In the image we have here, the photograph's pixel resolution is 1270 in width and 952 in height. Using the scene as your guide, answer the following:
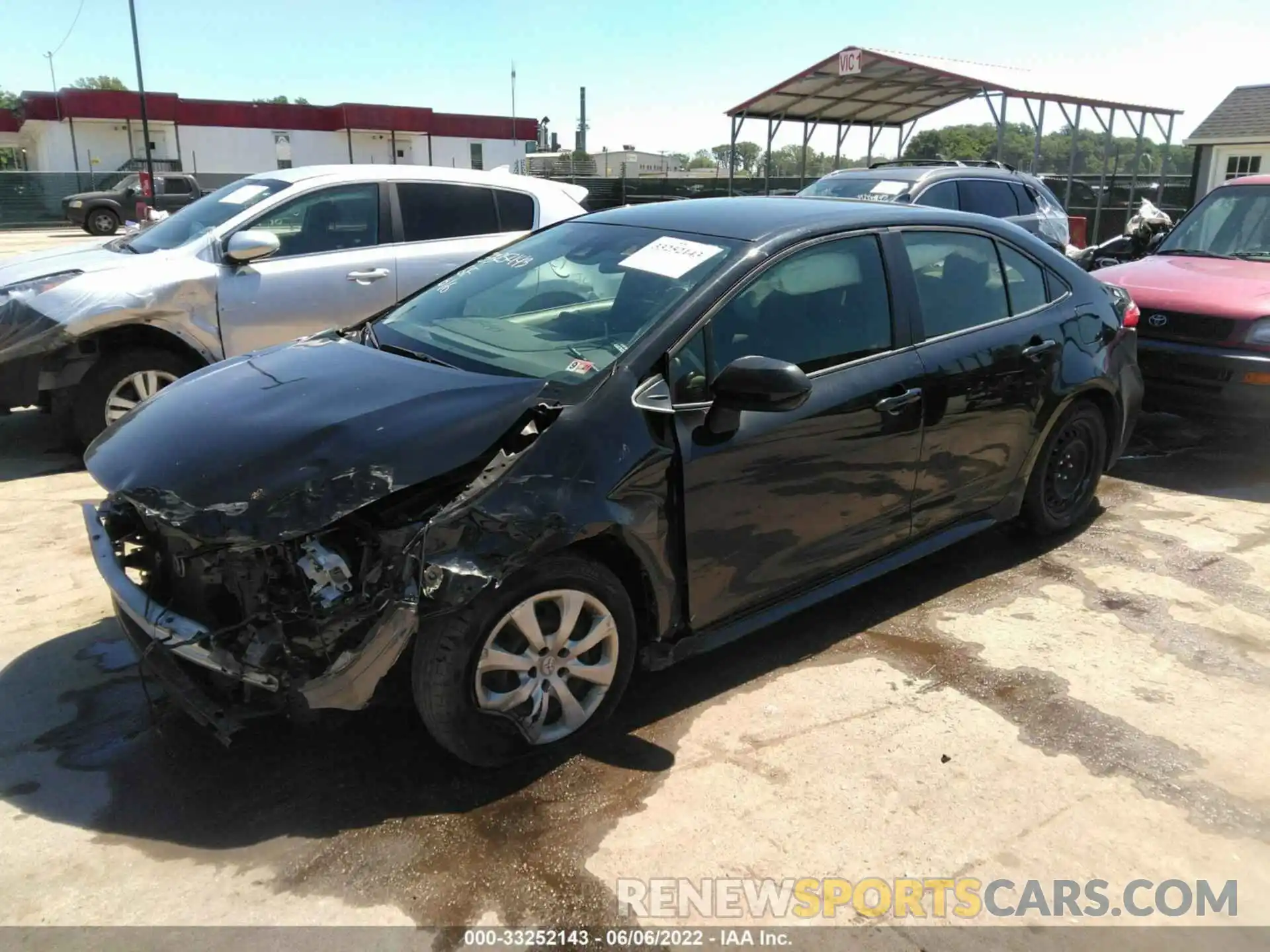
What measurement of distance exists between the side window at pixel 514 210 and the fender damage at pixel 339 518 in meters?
4.45

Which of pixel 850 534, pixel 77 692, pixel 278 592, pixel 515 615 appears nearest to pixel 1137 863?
pixel 850 534

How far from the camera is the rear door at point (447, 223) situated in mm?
6754

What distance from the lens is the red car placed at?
19.9 feet

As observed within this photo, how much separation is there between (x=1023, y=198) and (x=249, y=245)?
29.5 feet

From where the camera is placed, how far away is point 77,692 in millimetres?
3400

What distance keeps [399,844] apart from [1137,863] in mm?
2104

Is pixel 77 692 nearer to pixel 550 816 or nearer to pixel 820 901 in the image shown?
pixel 550 816

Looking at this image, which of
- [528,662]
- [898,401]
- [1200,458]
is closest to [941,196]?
[1200,458]

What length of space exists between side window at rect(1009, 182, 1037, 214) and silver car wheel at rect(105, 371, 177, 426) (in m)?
9.37

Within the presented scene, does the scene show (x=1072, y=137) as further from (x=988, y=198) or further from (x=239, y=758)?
(x=239, y=758)

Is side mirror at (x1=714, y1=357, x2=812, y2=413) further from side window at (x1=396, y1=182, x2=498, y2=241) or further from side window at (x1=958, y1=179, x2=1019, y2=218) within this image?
side window at (x1=958, y1=179, x2=1019, y2=218)

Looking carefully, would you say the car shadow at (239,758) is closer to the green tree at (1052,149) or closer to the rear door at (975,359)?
the rear door at (975,359)

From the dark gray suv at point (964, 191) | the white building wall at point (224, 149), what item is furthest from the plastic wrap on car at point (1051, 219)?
the white building wall at point (224, 149)

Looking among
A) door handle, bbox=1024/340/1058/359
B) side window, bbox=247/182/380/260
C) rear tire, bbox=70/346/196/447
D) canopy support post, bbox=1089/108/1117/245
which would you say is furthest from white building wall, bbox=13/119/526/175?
door handle, bbox=1024/340/1058/359
